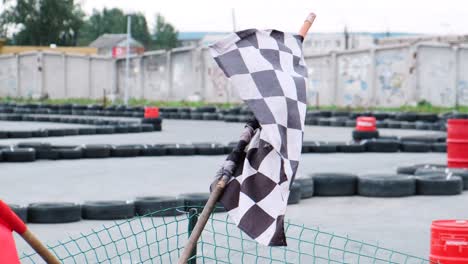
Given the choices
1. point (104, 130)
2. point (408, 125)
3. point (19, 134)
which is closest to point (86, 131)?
point (104, 130)

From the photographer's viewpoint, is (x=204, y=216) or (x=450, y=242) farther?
(x=450, y=242)

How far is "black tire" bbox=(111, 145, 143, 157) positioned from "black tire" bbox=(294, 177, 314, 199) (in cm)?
529

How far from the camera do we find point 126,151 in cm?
1381

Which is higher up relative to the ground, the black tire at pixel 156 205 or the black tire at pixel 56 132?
the black tire at pixel 56 132

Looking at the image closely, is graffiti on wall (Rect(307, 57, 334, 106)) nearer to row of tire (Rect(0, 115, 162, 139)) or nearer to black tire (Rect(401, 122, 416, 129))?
black tire (Rect(401, 122, 416, 129))

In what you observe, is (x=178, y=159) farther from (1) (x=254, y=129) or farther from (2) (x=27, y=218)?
(1) (x=254, y=129)

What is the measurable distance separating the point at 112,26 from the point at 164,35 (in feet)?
32.2

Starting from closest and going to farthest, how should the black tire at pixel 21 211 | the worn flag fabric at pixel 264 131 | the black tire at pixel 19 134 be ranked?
1. the worn flag fabric at pixel 264 131
2. the black tire at pixel 21 211
3. the black tire at pixel 19 134

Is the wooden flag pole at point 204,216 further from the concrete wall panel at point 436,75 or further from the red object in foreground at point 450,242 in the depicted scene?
the concrete wall panel at point 436,75

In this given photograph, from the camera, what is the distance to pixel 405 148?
15.5 metres

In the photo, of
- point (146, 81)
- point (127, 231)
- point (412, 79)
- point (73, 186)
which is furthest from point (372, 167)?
point (146, 81)

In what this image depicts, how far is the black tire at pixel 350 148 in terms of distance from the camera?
15.0m

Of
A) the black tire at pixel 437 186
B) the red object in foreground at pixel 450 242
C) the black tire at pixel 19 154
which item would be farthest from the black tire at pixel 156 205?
the black tire at pixel 19 154

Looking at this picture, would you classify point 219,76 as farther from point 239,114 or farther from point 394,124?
point 394,124
